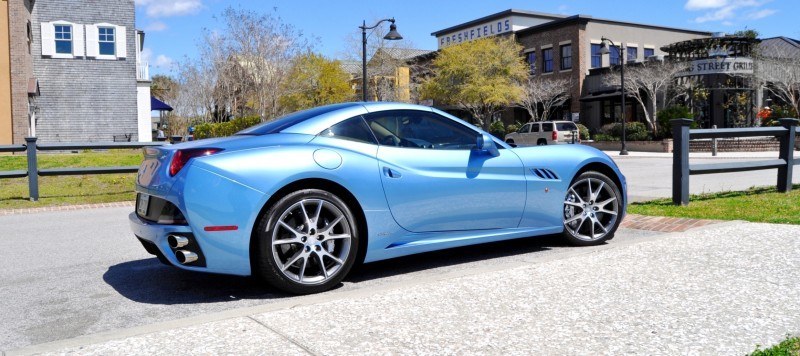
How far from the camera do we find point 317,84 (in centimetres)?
4031

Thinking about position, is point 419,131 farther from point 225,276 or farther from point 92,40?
point 92,40

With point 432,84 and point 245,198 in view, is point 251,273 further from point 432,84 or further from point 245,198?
point 432,84

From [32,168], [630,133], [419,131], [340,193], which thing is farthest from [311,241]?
[630,133]

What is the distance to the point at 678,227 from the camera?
7.01 meters

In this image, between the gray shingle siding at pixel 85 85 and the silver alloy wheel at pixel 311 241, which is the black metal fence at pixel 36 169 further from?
the gray shingle siding at pixel 85 85

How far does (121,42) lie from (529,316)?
32.6 meters

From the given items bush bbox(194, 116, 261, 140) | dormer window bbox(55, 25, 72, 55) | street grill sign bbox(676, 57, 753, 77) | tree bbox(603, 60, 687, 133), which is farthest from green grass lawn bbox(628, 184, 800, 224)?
dormer window bbox(55, 25, 72, 55)

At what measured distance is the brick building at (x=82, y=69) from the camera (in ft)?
101

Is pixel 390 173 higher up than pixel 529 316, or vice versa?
pixel 390 173

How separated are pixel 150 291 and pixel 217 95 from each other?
39.4 m

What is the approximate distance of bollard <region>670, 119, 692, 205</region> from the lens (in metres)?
8.51

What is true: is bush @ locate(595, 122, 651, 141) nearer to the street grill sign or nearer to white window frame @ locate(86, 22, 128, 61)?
the street grill sign

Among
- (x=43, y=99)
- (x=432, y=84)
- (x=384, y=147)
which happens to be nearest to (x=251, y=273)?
(x=384, y=147)

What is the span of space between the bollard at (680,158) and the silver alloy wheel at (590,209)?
271 centimetres
